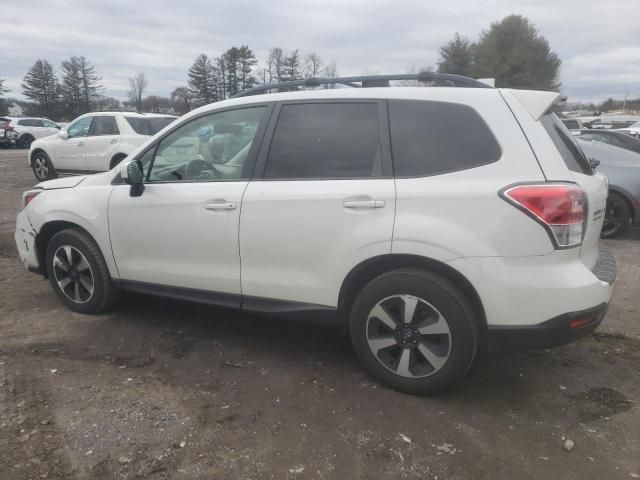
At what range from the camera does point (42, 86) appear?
6303cm

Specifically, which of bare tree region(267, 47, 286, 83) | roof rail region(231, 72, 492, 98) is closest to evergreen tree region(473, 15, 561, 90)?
bare tree region(267, 47, 286, 83)

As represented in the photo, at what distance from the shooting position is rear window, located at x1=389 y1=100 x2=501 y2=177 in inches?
111

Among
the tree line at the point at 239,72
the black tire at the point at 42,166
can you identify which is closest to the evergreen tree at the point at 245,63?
the tree line at the point at 239,72

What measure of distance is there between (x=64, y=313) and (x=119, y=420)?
72.7 inches

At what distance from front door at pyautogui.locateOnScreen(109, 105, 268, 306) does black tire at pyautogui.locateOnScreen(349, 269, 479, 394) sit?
3.02ft

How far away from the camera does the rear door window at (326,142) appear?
3.08m

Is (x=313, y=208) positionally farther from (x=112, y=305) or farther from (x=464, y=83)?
(x=112, y=305)

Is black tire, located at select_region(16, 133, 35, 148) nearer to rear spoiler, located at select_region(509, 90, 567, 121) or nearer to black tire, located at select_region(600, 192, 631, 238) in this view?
black tire, located at select_region(600, 192, 631, 238)

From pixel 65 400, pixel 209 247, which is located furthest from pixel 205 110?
pixel 65 400

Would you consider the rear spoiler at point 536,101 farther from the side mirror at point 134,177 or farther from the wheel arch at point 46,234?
the wheel arch at point 46,234

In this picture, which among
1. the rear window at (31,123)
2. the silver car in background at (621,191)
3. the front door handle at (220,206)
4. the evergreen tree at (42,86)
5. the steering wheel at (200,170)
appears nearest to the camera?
the front door handle at (220,206)

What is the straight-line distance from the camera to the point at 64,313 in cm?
429

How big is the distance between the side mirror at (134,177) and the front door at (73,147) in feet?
28.9

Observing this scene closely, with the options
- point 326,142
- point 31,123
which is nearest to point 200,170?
point 326,142
